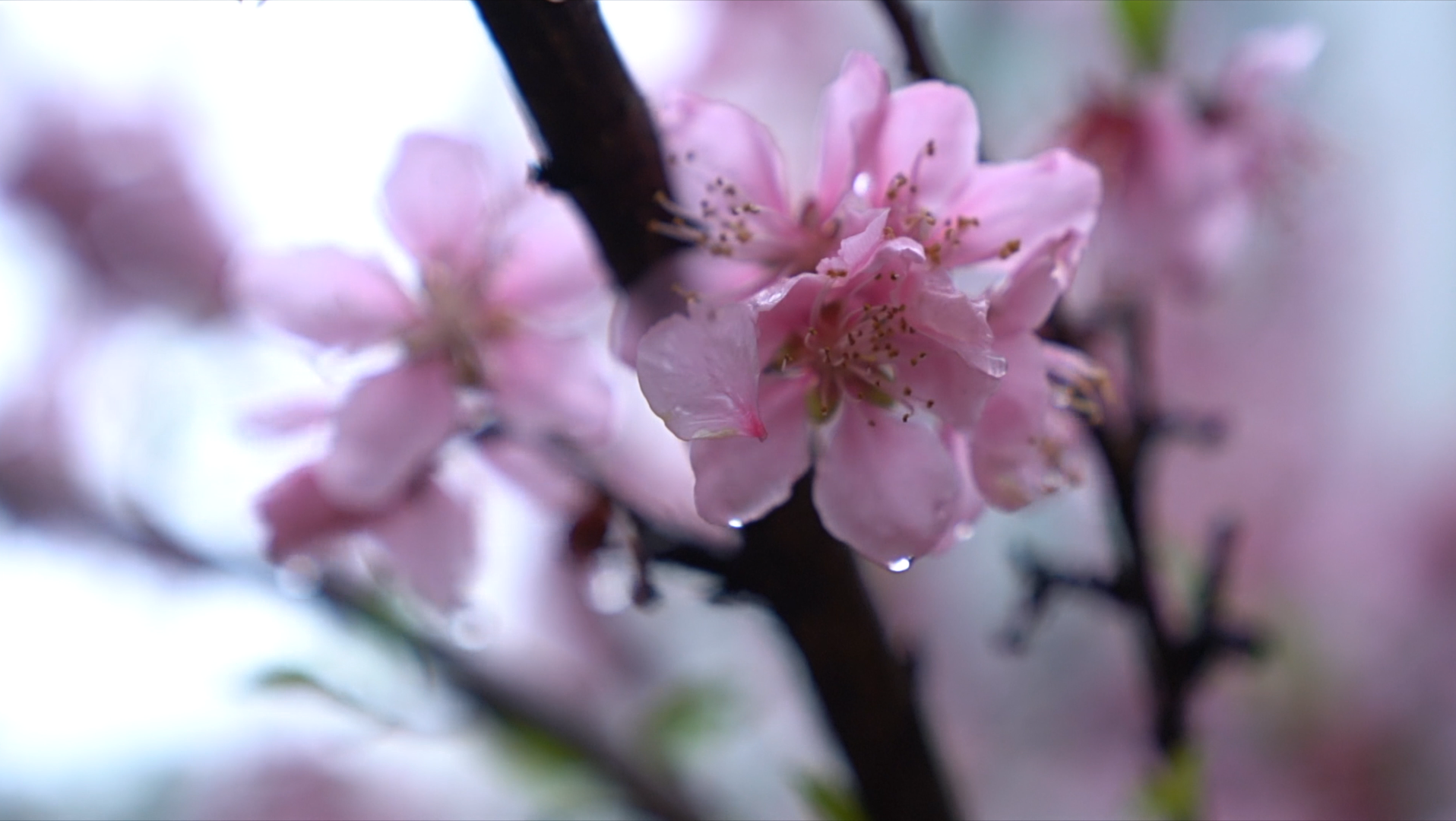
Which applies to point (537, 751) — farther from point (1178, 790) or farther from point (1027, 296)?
point (1027, 296)

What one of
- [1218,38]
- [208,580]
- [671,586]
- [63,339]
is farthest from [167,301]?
[1218,38]

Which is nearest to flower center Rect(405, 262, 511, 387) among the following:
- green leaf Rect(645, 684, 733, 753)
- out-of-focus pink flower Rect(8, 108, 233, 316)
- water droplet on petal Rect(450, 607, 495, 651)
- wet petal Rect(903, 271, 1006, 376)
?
water droplet on petal Rect(450, 607, 495, 651)

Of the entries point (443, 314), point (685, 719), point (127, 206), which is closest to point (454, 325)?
point (443, 314)

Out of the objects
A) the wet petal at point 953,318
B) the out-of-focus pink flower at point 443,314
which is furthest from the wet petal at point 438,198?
the wet petal at point 953,318

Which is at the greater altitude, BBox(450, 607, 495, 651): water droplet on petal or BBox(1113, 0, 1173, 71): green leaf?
BBox(1113, 0, 1173, 71): green leaf

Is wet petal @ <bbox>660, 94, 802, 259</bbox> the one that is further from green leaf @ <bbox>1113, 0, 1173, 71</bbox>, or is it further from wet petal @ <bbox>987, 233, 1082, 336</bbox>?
green leaf @ <bbox>1113, 0, 1173, 71</bbox>

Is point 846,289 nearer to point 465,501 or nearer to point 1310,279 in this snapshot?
point 465,501
